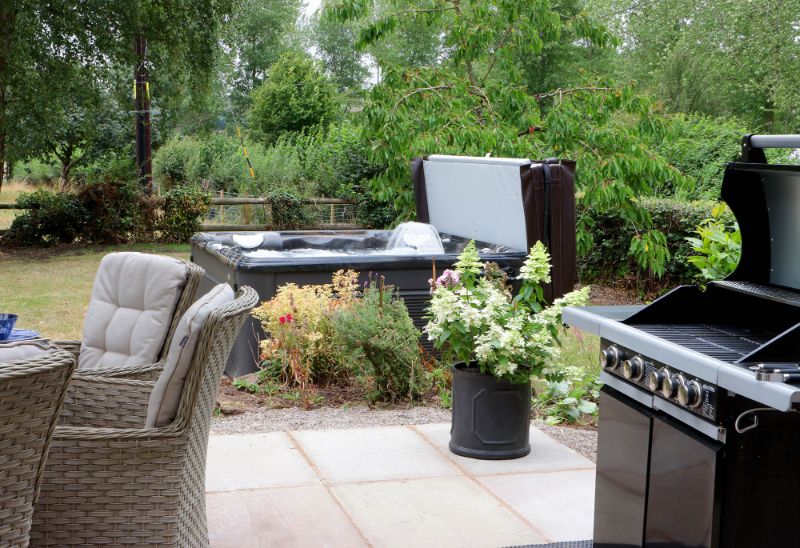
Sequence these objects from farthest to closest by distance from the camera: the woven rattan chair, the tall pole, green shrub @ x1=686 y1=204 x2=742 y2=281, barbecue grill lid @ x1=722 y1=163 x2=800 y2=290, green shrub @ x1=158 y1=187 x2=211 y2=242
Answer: green shrub @ x1=158 y1=187 x2=211 y2=242 → the tall pole → green shrub @ x1=686 y1=204 x2=742 y2=281 → barbecue grill lid @ x1=722 y1=163 x2=800 y2=290 → the woven rattan chair

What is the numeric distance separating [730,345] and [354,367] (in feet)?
10.8

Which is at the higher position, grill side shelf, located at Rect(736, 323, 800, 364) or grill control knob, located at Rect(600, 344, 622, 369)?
grill side shelf, located at Rect(736, 323, 800, 364)

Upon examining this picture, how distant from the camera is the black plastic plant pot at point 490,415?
4.18m

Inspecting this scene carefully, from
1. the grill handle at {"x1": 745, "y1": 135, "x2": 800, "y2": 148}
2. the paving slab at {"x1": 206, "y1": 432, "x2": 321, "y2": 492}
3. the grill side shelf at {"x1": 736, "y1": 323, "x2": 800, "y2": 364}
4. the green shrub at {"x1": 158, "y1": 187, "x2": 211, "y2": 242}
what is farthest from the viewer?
the green shrub at {"x1": 158, "y1": 187, "x2": 211, "y2": 242}

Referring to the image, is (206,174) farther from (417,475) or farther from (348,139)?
(417,475)

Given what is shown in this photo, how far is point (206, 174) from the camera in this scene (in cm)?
1748

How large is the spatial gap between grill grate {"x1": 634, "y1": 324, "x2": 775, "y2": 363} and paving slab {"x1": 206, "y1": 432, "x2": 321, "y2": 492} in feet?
5.98

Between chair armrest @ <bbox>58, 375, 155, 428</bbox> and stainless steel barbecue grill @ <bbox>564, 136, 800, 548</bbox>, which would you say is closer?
stainless steel barbecue grill @ <bbox>564, 136, 800, 548</bbox>

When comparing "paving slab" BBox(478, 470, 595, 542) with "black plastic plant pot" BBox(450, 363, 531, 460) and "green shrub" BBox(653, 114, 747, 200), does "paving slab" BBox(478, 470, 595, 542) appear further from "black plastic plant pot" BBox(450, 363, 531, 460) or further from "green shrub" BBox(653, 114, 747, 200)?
"green shrub" BBox(653, 114, 747, 200)

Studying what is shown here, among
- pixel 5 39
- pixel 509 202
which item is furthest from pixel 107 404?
pixel 5 39

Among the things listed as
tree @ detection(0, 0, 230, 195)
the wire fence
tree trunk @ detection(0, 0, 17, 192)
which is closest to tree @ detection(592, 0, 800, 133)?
the wire fence

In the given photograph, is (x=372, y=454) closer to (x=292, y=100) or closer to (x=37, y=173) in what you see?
(x=292, y=100)

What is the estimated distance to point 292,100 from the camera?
987 inches

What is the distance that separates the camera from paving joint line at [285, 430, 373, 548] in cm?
330
